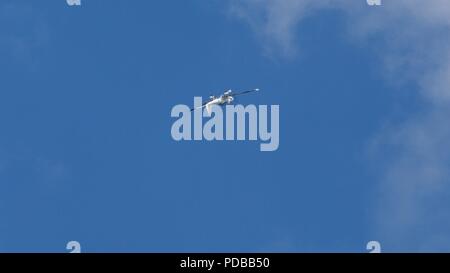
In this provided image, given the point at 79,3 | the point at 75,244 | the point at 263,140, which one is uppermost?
the point at 79,3

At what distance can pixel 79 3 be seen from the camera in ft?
643

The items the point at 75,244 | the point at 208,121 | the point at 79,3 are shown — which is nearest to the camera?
the point at 75,244

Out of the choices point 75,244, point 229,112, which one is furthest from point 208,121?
point 75,244
